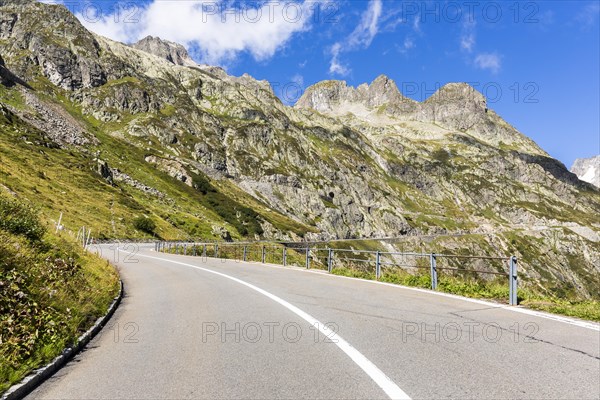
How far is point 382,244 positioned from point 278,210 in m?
35.9

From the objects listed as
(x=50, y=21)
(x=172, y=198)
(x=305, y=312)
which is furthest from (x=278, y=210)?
(x=50, y=21)

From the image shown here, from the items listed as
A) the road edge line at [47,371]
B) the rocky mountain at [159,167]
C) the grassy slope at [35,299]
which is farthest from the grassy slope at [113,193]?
the road edge line at [47,371]

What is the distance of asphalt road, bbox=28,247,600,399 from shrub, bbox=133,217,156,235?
57589 mm

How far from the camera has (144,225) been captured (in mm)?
65250

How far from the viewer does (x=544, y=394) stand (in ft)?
14.9

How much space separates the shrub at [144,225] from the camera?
213 feet

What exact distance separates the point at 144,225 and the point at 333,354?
6430 centimetres

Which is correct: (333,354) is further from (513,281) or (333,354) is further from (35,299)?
(513,281)

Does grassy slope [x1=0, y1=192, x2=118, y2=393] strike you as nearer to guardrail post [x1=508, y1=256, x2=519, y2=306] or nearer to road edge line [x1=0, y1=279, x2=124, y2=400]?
road edge line [x1=0, y1=279, x2=124, y2=400]

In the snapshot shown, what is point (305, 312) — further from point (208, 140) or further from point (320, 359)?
point (208, 140)

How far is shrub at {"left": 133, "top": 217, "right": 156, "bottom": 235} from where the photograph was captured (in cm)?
6500

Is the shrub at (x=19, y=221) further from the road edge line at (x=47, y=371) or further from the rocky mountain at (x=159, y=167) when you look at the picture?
the rocky mountain at (x=159, y=167)

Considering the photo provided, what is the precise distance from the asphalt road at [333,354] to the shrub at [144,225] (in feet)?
189

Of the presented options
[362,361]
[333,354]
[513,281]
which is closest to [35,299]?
[333,354]
